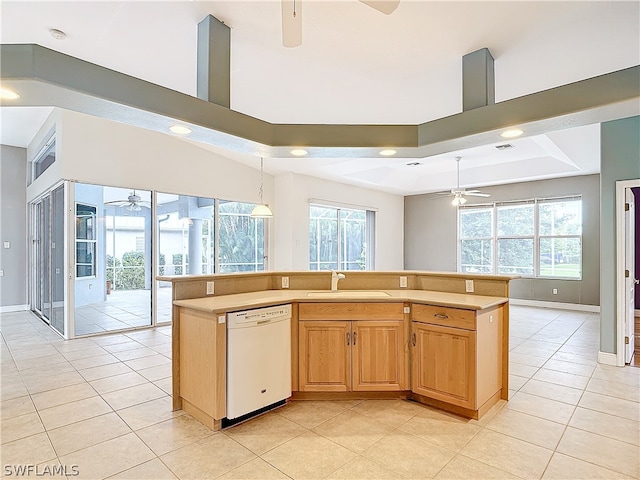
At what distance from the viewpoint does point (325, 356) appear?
3092 mm

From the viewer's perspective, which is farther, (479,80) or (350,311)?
(350,311)

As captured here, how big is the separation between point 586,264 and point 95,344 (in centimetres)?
879

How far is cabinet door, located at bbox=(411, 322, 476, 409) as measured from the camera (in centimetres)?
275

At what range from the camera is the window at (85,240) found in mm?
5293

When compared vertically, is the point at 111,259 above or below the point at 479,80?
below

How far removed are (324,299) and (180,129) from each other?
1737 millimetres

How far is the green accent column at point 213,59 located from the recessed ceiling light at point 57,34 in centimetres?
103

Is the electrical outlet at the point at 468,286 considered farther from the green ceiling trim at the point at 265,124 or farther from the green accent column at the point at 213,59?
the green accent column at the point at 213,59

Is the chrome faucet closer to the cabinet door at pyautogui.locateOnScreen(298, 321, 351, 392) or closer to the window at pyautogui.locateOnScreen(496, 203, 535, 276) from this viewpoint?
the cabinet door at pyautogui.locateOnScreen(298, 321, 351, 392)

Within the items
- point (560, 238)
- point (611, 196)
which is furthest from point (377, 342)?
point (560, 238)

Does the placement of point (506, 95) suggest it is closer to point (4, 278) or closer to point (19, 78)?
point (19, 78)

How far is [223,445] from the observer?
95.3 inches

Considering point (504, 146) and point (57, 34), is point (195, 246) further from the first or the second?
point (504, 146)

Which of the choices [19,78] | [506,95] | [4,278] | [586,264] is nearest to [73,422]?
[19,78]
